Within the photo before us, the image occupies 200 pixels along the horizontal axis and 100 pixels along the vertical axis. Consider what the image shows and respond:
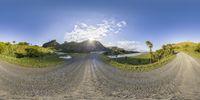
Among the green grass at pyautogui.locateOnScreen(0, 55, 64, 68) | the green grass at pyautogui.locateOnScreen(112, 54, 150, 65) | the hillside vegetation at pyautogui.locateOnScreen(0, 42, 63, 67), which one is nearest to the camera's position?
the green grass at pyautogui.locateOnScreen(0, 55, 64, 68)

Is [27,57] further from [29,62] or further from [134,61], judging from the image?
[134,61]

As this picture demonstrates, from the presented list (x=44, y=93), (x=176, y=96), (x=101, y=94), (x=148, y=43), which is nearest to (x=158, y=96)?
(x=176, y=96)

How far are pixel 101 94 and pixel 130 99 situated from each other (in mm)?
2286

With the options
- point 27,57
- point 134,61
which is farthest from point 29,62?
point 134,61

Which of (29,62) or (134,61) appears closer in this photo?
(29,62)

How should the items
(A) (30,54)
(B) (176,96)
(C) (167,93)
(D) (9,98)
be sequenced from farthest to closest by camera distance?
(A) (30,54) → (C) (167,93) → (B) (176,96) → (D) (9,98)

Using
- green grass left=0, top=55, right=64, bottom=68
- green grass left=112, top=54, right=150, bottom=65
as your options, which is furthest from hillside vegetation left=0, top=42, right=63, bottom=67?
green grass left=112, top=54, right=150, bottom=65

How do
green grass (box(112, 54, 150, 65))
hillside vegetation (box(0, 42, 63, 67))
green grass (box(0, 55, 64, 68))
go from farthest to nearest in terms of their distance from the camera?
green grass (box(112, 54, 150, 65))
hillside vegetation (box(0, 42, 63, 67))
green grass (box(0, 55, 64, 68))

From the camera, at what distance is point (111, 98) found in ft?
55.3

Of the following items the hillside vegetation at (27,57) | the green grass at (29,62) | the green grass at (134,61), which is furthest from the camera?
the green grass at (134,61)

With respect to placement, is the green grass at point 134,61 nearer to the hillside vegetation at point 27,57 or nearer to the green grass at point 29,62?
the hillside vegetation at point 27,57

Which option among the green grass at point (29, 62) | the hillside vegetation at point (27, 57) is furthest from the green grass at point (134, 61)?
the green grass at point (29, 62)

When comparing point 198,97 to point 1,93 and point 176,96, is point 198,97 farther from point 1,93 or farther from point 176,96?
point 1,93

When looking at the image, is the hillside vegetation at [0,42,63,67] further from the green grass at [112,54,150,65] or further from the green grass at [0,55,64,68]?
the green grass at [112,54,150,65]
